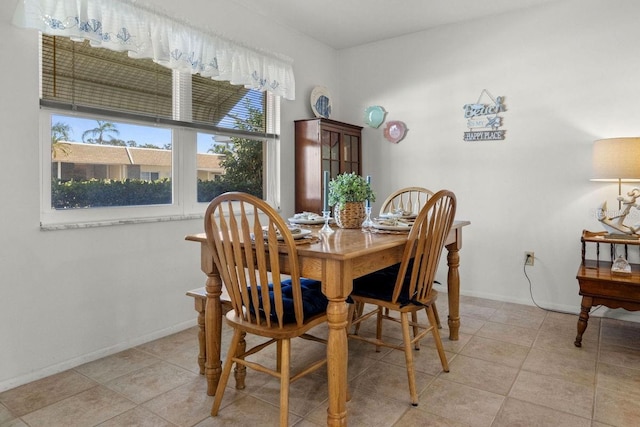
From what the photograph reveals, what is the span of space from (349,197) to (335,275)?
774mm

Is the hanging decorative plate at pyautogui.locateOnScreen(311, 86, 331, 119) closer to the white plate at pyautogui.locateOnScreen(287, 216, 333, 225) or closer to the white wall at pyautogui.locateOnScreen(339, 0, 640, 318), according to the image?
the white wall at pyautogui.locateOnScreen(339, 0, 640, 318)

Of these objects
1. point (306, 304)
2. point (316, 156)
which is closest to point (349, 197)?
point (306, 304)

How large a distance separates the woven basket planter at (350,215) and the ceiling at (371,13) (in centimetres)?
184

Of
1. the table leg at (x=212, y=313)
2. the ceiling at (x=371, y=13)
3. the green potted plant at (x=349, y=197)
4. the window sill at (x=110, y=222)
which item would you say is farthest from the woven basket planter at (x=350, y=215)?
the ceiling at (x=371, y=13)

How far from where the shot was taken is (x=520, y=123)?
342cm

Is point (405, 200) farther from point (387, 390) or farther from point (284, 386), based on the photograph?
point (284, 386)

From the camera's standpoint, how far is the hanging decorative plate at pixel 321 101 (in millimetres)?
3963

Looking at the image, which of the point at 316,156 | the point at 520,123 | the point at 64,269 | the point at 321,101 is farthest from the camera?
the point at 321,101

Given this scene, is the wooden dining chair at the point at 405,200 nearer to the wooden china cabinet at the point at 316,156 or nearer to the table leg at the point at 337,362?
the wooden china cabinet at the point at 316,156

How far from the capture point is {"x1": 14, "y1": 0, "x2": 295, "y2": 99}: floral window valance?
2.02 metres

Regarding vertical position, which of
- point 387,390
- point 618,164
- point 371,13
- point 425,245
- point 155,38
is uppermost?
point 371,13

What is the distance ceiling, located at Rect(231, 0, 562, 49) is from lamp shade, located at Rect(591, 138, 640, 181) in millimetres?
1274

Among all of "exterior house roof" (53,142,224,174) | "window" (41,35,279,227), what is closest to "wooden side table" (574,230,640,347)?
"window" (41,35,279,227)

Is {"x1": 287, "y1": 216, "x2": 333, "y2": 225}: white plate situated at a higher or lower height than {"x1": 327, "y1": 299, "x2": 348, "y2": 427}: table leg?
higher
